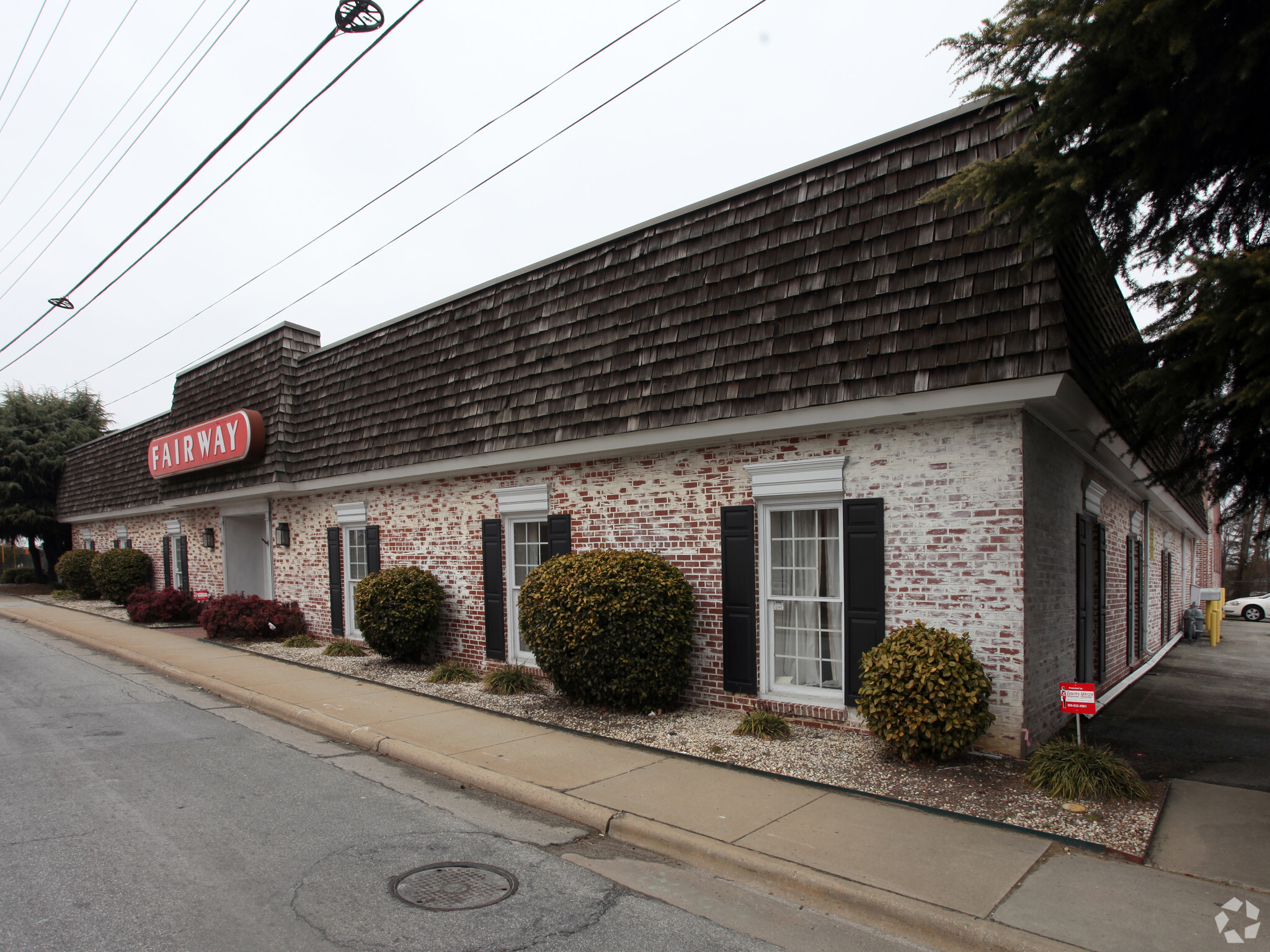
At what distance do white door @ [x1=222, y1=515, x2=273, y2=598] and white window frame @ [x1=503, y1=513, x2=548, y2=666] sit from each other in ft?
31.7

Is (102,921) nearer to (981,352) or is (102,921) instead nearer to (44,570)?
(981,352)

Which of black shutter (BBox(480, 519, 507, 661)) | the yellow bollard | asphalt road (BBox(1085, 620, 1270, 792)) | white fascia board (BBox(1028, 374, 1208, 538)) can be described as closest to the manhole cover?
white fascia board (BBox(1028, 374, 1208, 538))

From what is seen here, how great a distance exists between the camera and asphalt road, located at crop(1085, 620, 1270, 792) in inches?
263

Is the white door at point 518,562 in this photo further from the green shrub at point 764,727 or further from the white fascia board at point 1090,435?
the white fascia board at point 1090,435

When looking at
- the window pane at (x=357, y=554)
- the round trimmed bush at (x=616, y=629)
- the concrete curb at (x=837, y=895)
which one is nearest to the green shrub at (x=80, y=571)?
the window pane at (x=357, y=554)

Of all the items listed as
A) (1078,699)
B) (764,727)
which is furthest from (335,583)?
(1078,699)

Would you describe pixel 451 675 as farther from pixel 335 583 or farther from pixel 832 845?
pixel 832 845

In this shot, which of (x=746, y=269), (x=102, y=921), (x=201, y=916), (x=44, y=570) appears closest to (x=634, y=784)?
(x=201, y=916)

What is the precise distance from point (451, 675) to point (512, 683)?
133 cm

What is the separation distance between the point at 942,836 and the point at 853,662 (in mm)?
2291

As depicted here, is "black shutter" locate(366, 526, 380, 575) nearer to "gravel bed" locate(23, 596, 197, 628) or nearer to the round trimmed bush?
the round trimmed bush

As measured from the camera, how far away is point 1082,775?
569 cm

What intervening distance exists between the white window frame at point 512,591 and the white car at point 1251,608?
28.3m

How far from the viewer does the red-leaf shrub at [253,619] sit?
14797mm
